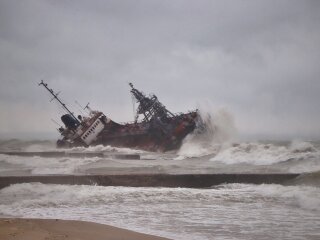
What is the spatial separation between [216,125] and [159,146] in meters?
7.86

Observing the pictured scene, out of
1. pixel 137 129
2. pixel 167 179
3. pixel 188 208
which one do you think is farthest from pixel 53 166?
pixel 137 129

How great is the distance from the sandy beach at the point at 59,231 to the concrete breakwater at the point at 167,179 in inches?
179

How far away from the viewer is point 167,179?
34.1ft

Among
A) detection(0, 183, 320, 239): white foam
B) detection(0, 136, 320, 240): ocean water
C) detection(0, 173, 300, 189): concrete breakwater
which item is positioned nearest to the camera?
detection(0, 136, 320, 240): ocean water

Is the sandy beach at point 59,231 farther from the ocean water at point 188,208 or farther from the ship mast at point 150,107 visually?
the ship mast at point 150,107

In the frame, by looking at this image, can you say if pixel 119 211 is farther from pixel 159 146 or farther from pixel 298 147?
pixel 159 146

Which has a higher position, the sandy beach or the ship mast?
the ship mast

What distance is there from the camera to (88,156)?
25.0 m

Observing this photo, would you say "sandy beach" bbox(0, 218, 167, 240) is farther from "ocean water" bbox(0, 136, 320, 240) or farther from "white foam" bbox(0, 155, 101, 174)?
"white foam" bbox(0, 155, 101, 174)

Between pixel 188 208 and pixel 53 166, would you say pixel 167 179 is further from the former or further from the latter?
pixel 53 166

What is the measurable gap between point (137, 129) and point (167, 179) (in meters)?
25.2

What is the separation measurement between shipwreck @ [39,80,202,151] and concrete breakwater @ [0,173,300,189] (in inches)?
870

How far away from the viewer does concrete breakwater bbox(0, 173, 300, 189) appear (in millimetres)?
10344

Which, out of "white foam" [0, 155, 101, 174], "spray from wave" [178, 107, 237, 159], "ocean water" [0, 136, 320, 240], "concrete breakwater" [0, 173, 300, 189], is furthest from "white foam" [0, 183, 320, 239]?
"spray from wave" [178, 107, 237, 159]
